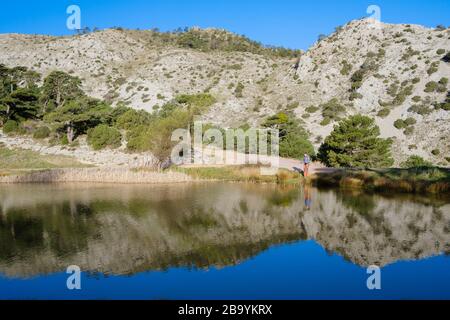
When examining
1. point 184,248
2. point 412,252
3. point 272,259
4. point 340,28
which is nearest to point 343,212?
point 412,252

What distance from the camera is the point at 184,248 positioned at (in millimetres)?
15133

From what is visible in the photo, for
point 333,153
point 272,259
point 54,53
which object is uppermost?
point 54,53

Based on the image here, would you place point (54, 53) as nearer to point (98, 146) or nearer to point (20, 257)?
point (98, 146)

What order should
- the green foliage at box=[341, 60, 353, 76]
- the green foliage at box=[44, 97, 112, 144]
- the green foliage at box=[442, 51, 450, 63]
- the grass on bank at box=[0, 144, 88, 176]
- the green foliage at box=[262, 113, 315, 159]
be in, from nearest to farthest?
the grass on bank at box=[0, 144, 88, 176] → the green foliage at box=[262, 113, 315, 159] → the green foliage at box=[44, 97, 112, 144] → the green foliage at box=[442, 51, 450, 63] → the green foliage at box=[341, 60, 353, 76]

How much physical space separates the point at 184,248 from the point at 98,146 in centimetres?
3562

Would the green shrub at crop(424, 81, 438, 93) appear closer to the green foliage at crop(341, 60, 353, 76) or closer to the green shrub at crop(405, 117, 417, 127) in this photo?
the green shrub at crop(405, 117, 417, 127)

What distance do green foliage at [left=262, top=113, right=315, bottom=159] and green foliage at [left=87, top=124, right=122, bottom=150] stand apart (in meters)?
17.8

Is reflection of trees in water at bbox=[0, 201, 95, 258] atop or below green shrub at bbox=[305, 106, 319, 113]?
below

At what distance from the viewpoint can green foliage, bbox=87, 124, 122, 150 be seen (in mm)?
48281

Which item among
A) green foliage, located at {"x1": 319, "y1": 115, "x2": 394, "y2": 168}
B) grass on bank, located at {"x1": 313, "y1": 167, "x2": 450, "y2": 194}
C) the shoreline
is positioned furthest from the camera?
green foliage, located at {"x1": 319, "y1": 115, "x2": 394, "y2": 168}

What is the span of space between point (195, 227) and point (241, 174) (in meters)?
14.0

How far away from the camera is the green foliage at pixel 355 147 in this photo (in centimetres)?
3703

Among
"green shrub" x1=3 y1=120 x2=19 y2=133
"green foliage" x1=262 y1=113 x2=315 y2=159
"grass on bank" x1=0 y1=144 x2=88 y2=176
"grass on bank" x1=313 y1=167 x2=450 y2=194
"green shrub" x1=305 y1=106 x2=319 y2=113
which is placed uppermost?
"green shrub" x1=305 y1=106 x2=319 y2=113

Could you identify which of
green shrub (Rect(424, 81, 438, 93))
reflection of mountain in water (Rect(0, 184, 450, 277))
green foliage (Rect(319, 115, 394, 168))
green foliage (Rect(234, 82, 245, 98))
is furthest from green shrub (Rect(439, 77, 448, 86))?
reflection of mountain in water (Rect(0, 184, 450, 277))
